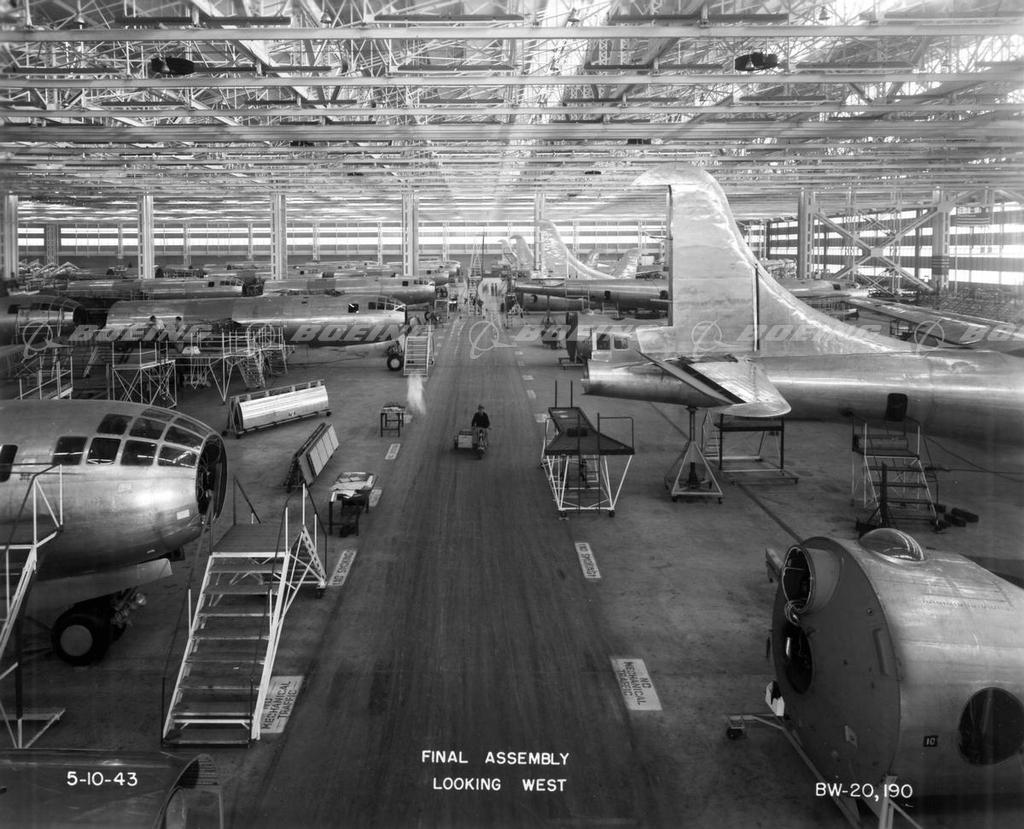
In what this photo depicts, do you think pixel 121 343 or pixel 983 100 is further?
pixel 121 343

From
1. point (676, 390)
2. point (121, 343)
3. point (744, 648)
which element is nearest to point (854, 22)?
point (676, 390)

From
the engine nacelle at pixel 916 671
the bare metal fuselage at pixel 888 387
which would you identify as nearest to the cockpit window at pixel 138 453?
the engine nacelle at pixel 916 671

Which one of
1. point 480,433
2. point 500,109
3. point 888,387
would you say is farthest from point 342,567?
point 500,109

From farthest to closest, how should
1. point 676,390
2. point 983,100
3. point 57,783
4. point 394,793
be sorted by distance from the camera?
point 983,100 → point 676,390 → point 394,793 → point 57,783

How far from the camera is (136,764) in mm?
7523

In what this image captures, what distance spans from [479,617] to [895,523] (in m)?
11.7

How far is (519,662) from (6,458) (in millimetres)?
9303

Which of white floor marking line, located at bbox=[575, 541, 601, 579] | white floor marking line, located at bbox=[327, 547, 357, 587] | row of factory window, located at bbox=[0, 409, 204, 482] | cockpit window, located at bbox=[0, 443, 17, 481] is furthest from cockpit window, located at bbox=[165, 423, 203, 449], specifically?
white floor marking line, located at bbox=[575, 541, 601, 579]

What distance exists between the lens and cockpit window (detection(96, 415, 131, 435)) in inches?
581

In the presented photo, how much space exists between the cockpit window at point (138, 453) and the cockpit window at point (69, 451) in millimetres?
679

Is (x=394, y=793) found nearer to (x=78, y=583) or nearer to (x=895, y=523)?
(x=78, y=583)

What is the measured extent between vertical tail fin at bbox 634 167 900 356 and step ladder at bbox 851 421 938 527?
2.87m

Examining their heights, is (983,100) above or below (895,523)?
above

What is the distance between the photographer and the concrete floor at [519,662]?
10.6 metres
